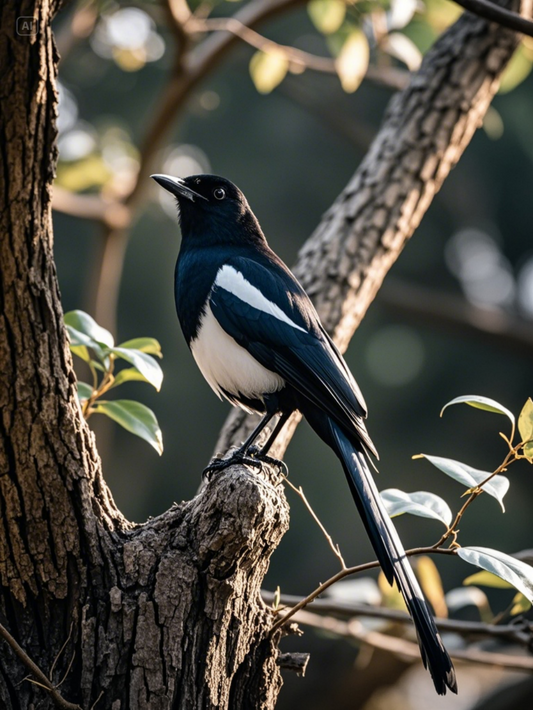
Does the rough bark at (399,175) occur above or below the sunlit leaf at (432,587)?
above

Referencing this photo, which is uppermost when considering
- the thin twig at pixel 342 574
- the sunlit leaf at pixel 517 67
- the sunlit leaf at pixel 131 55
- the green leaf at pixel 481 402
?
the sunlit leaf at pixel 131 55

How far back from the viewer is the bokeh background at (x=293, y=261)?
29.7 ft

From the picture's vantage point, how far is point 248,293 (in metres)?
2.59

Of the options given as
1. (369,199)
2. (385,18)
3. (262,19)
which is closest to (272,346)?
(369,199)

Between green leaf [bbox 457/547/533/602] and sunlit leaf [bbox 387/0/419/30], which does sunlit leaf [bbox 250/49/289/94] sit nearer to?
sunlit leaf [bbox 387/0/419/30]

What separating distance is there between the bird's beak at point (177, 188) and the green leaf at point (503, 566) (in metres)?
1.71

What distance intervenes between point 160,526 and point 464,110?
192cm

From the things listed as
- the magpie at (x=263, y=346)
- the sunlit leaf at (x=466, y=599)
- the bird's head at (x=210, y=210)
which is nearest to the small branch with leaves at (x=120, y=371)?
the magpie at (x=263, y=346)

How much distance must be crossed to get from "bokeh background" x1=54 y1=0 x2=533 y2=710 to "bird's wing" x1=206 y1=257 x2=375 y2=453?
19.9 feet

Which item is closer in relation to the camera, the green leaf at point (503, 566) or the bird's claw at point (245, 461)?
the green leaf at point (503, 566)

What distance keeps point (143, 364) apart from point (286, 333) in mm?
638

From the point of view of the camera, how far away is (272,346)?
256cm

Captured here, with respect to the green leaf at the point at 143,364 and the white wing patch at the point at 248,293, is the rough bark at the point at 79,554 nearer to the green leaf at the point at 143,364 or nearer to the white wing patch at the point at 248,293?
the green leaf at the point at 143,364

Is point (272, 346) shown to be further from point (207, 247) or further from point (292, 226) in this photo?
point (292, 226)
